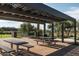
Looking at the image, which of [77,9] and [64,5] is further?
[64,5]

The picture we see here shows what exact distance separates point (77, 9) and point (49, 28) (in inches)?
201

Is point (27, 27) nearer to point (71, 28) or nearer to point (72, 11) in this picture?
point (71, 28)

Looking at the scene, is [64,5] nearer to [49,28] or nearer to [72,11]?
[72,11]

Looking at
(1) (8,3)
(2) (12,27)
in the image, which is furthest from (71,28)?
(1) (8,3)

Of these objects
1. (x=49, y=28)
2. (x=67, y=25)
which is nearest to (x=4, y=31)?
(x=49, y=28)

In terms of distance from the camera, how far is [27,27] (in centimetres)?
1828

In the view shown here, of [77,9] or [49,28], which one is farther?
[49,28]

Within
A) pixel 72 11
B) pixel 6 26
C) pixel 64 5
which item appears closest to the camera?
pixel 72 11

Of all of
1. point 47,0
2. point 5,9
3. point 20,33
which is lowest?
point 20,33

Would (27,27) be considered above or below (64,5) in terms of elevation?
below

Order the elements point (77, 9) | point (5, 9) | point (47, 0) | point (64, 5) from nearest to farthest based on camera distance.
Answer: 1. point (5, 9)
2. point (47, 0)
3. point (77, 9)
4. point (64, 5)

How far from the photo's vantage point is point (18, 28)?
18.7m

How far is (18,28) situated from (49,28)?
3819mm

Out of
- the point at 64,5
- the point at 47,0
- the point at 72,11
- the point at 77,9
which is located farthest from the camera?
the point at 64,5
